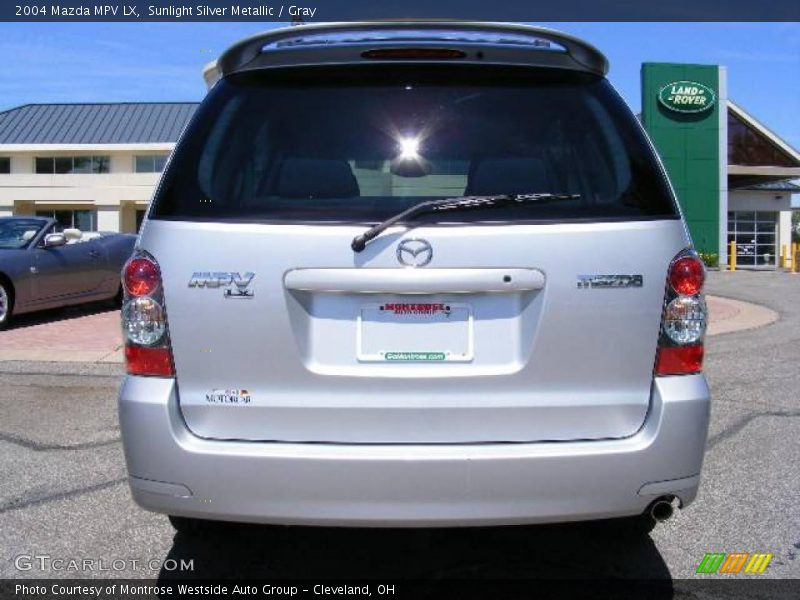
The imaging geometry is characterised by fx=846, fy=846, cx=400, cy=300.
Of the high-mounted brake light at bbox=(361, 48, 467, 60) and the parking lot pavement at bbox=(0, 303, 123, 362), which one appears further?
the parking lot pavement at bbox=(0, 303, 123, 362)

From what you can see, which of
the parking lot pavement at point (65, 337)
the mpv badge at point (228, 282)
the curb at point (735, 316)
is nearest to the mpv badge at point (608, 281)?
the mpv badge at point (228, 282)

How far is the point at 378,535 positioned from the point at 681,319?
1724 mm

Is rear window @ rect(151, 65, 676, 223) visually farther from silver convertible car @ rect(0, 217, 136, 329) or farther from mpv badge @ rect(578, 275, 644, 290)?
silver convertible car @ rect(0, 217, 136, 329)

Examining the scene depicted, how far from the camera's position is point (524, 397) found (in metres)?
2.62

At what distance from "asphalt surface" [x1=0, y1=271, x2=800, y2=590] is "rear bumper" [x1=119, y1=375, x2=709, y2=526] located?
85cm

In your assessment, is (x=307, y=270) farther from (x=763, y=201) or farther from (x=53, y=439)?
(x=763, y=201)

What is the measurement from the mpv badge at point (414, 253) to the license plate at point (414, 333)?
0.13 m

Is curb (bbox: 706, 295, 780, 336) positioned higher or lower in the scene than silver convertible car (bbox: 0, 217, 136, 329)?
lower

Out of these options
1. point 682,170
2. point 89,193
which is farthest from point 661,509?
point 89,193

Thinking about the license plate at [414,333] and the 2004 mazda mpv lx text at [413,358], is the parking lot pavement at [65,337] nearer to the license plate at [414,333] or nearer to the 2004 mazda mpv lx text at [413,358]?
the 2004 mazda mpv lx text at [413,358]

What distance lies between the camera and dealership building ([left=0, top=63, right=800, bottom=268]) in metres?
32.2

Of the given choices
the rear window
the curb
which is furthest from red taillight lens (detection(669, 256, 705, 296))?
the curb

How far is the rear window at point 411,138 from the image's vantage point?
9.22ft

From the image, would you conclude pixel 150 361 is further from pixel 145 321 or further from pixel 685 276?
pixel 685 276
